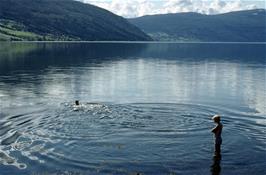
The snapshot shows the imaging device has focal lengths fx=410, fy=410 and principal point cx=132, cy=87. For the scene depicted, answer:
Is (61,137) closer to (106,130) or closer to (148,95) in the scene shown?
(106,130)

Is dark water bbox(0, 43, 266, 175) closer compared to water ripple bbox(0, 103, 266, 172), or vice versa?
dark water bbox(0, 43, 266, 175)

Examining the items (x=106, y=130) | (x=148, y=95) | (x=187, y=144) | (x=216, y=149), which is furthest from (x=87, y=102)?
(x=216, y=149)

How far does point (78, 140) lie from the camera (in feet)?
133

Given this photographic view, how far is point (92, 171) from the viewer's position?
106ft

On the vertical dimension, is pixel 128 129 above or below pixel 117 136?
above

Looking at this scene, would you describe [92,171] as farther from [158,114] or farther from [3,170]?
[158,114]

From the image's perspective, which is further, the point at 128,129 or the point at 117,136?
the point at 128,129

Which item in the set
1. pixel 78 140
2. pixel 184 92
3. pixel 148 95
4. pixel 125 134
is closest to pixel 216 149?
pixel 125 134

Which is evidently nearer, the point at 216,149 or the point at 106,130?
the point at 216,149

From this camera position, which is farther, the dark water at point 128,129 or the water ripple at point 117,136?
the water ripple at point 117,136

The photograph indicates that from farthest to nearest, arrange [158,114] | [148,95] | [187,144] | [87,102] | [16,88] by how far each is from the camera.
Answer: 1. [16,88]
2. [148,95]
3. [87,102]
4. [158,114]
5. [187,144]

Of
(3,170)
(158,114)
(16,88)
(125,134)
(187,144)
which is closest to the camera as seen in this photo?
(3,170)

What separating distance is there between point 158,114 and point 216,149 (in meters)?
18.2

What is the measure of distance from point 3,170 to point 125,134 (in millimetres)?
14785
